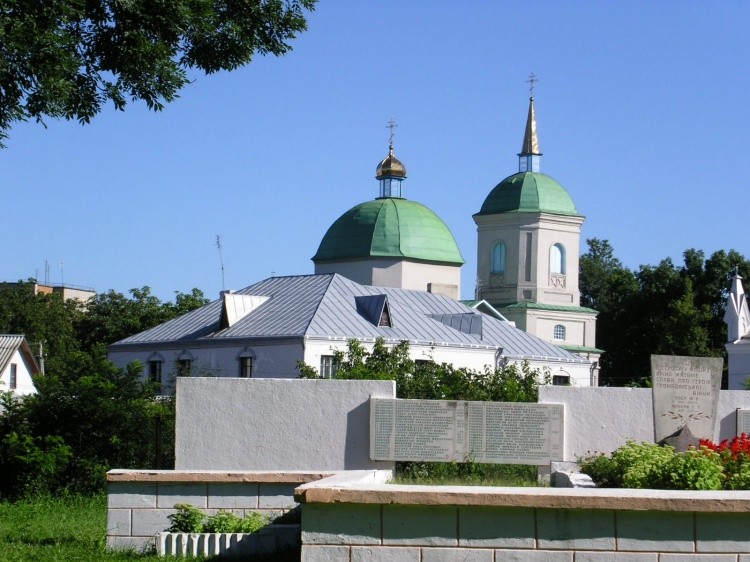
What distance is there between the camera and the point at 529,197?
75938 mm

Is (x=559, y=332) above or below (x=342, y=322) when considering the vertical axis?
above

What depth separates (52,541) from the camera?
12.7 m

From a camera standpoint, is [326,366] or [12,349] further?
[12,349]

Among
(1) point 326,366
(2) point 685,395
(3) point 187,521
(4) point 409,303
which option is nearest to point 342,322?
(1) point 326,366

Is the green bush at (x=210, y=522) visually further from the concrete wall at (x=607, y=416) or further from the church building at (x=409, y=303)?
the church building at (x=409, y=303)

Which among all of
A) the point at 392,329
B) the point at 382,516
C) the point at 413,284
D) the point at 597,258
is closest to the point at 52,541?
the point at 382,516

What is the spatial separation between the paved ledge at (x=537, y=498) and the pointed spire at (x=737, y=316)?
5517 centimetres

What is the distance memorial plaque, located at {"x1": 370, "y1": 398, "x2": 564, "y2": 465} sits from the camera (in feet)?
56.3

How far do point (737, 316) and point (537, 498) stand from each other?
183 ft

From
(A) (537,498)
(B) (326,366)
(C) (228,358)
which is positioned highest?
(C) (228,358)

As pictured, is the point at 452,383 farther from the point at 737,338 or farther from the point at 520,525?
the point at 737,338

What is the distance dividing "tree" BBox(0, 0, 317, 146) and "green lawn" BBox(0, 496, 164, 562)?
382cm

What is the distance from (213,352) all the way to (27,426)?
28.0 metres

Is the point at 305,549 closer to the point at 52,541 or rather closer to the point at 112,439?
the point at 52,541
